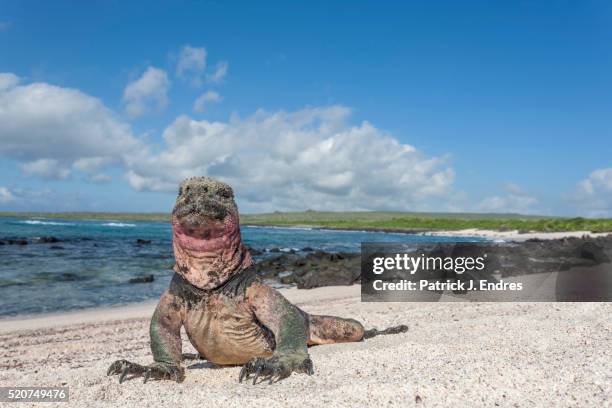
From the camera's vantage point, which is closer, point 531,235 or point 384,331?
point 384,331

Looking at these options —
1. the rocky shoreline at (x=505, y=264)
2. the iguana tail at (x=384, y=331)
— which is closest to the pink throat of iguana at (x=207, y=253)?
the iguana tail at (x=384, y=331)

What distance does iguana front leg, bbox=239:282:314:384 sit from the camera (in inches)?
172

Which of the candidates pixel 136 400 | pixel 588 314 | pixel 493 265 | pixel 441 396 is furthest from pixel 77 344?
pixel 493 265

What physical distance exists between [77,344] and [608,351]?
Answer: 7.84 m

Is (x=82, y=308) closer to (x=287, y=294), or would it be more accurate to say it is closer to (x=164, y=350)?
(x=287, y=294)

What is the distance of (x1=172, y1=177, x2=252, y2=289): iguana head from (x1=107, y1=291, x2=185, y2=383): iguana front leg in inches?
15.1

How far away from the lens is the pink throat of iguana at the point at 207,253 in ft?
15.6

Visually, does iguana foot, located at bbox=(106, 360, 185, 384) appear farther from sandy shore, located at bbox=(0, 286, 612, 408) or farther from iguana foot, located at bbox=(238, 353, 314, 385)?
iguana foot, located at bbox=(238, 353, 314, 385)

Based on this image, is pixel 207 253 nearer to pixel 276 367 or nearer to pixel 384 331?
pixel 276 367

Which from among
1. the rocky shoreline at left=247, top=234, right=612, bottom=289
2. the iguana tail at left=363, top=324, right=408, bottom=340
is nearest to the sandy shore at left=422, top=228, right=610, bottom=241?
the rocky shoreline at left=247, top=234, right=612, bottom=289

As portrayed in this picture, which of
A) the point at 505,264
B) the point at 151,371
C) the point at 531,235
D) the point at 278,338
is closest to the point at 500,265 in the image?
the point at 505,264

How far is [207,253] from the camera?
4.83 m

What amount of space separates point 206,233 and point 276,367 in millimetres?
1335

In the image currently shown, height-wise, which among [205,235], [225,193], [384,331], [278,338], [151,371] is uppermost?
[225,193]
